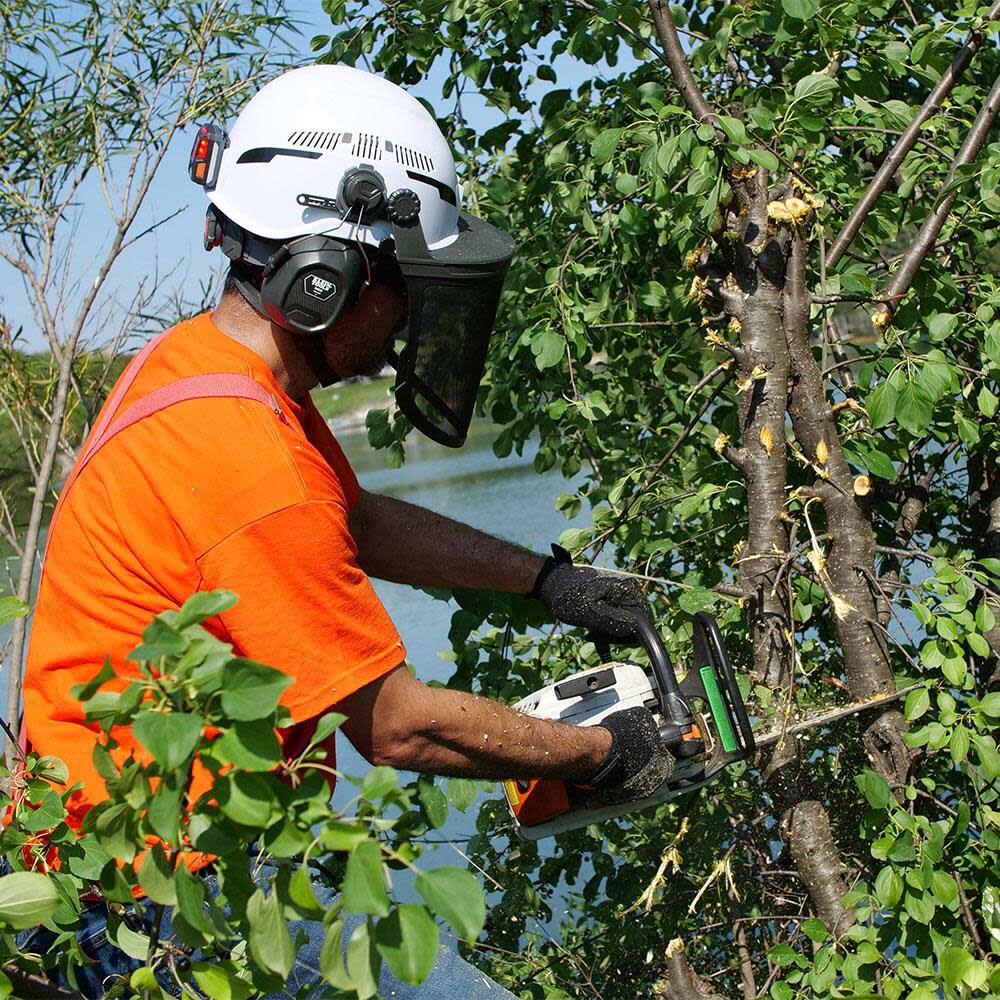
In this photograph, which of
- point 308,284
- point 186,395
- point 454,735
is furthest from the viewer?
point 308,284

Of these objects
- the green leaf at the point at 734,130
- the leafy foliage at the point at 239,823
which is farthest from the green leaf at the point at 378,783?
the green leaf at the point at 734,130

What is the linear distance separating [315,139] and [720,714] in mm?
1382

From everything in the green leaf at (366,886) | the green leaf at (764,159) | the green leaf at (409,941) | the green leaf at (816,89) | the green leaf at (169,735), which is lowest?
the green leaf at (409,941)

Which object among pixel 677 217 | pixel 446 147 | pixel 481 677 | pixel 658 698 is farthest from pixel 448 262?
pixel 481 677

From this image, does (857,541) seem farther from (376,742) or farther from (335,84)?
(335,84)

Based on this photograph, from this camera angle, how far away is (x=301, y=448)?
74.7 inches

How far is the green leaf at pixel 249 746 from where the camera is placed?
101 cm

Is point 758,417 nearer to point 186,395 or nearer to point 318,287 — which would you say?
point 318,287

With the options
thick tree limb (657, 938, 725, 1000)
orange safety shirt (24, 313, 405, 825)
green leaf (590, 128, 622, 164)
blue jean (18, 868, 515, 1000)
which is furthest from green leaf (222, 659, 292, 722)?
thick tree limb (657, 938, 725, 1000)

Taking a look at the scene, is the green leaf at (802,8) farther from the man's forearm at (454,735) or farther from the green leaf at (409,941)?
the green leaf at (409,941)

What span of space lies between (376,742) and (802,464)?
4.38ft

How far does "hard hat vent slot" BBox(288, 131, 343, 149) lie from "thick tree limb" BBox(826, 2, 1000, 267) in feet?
4.12

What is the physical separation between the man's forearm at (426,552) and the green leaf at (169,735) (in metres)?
1.72

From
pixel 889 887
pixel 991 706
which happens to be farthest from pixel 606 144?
pixel 889 887
